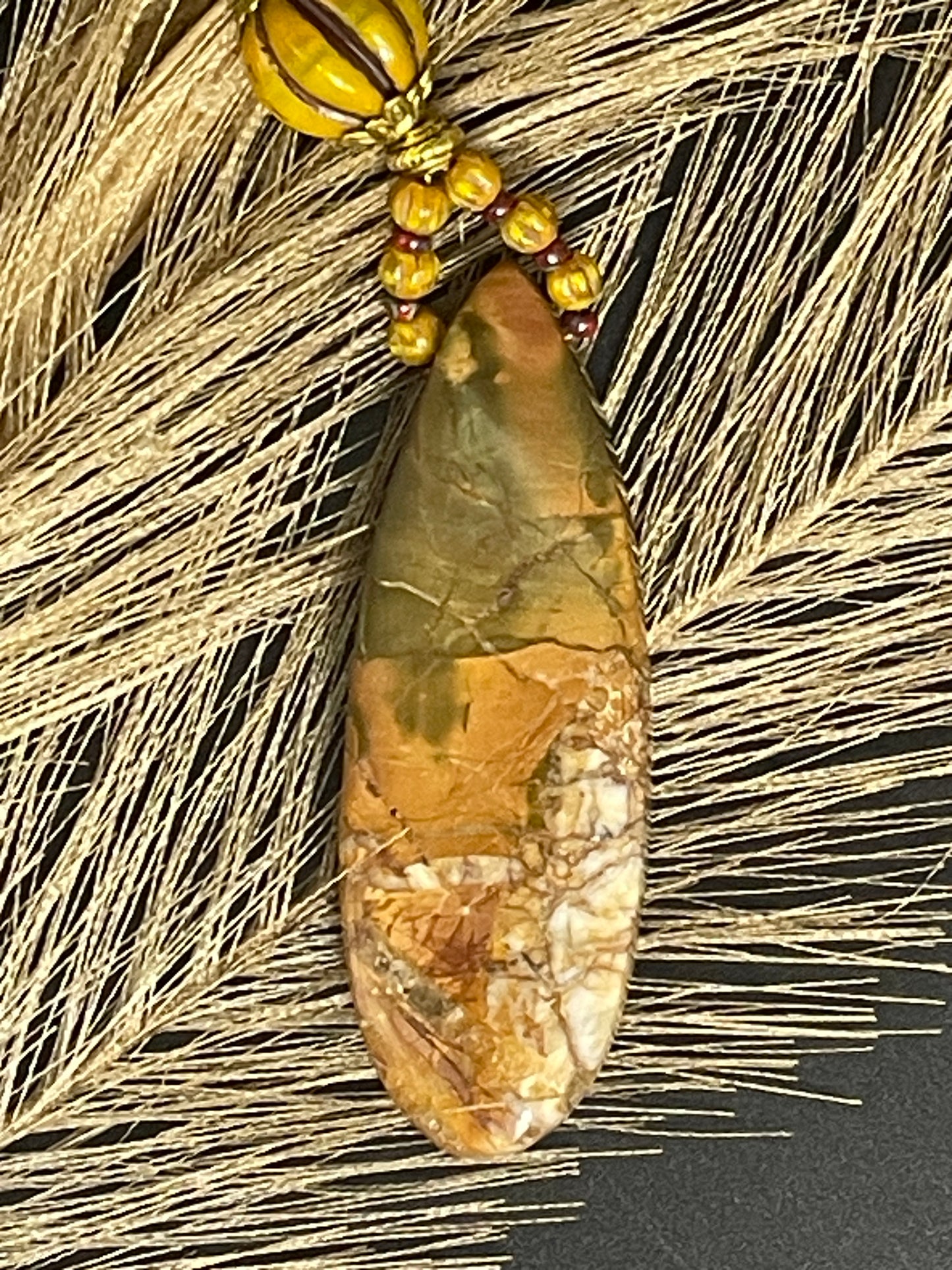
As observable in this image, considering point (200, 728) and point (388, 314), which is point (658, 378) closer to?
point (388, 314)

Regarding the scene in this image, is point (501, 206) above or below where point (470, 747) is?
above

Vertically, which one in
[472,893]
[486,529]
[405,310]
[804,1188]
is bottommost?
[804,1188]

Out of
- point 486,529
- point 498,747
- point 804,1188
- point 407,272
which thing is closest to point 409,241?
point 407,272

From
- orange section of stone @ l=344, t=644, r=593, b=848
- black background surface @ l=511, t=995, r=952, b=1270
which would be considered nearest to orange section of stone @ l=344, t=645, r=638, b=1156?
orange section of stone @ l=344, t=644, r=593, b=848

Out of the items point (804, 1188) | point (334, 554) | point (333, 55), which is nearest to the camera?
point (333, 55)

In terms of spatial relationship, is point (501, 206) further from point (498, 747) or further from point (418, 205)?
point (498, 747)

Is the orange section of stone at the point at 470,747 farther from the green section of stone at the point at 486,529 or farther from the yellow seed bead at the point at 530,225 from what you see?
the yellow seed bead at the point at 530,225

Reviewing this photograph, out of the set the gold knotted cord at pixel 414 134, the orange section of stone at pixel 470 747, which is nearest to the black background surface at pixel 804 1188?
the orange section of stone at pixel 470 747

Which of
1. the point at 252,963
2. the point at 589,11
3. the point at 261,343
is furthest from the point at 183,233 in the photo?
the point at 252,963
